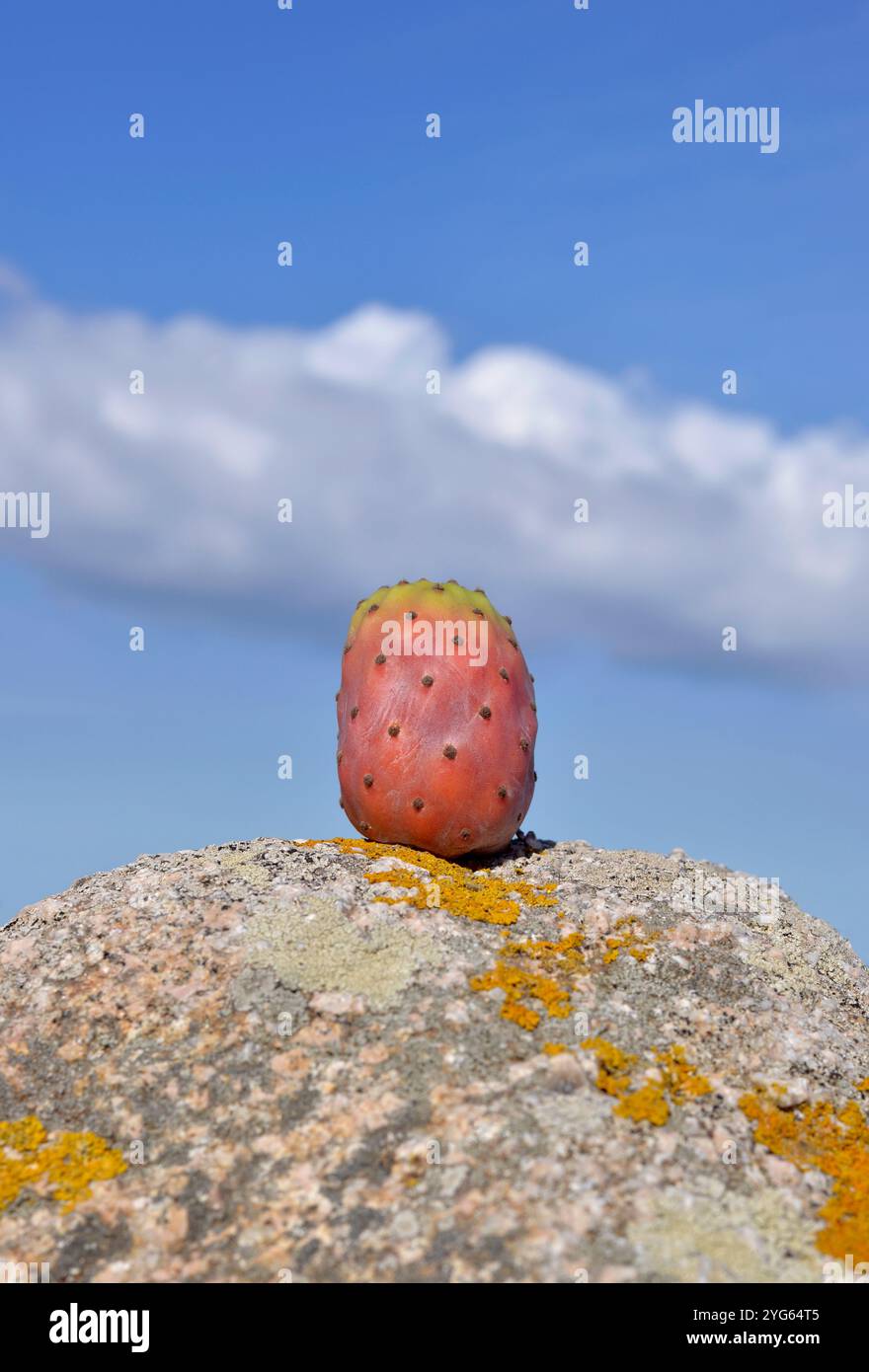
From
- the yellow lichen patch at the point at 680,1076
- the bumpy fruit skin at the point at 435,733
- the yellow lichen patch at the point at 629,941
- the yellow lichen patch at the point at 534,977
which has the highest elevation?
the bumpy fruit skin at the point at 435,733

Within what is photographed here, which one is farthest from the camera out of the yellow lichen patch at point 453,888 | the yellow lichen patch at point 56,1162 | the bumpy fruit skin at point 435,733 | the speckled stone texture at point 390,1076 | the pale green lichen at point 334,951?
the bumpy fruit skin at point 435,733

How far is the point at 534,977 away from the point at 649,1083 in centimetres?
89

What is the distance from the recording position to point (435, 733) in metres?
7.80

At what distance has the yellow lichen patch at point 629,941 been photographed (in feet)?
20.9

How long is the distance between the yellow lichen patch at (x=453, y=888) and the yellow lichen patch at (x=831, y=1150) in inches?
72.4

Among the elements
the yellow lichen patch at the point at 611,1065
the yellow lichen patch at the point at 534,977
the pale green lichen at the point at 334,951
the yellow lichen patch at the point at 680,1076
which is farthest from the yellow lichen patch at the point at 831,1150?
the pale green lichen at the point at 334,951

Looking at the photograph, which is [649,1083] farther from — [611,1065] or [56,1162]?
[56,1162]

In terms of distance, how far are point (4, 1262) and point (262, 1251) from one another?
3.78ft

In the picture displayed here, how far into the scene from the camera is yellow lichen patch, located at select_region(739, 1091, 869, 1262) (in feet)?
15.5

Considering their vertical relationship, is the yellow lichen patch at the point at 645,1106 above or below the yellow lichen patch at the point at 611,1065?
below

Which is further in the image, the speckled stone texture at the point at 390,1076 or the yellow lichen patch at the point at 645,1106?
the yellow lichen patch at the point at 645,1106

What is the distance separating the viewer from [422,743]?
7.79 metres

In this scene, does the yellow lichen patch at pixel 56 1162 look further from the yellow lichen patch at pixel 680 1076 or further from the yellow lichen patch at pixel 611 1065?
the yellow lichen patch at pixel 680 1076
